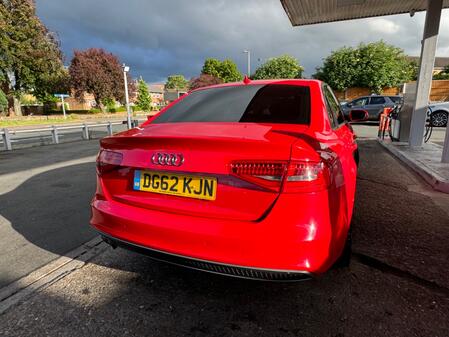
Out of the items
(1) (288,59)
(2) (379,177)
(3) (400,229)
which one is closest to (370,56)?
(1) (288,59)

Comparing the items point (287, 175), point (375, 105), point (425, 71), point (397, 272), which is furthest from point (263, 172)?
point (375, 105)

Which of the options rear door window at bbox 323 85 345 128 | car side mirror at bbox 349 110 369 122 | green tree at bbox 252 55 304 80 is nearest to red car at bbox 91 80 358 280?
rear door window at bbox 323 85 345 128

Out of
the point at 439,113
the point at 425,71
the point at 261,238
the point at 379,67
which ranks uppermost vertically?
the point at 379,67

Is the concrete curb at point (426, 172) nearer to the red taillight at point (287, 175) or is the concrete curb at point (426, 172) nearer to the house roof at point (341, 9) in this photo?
the red taillight at point (287, 175)

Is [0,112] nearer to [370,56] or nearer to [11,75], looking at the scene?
[11,75]

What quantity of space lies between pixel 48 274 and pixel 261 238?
6.66ft

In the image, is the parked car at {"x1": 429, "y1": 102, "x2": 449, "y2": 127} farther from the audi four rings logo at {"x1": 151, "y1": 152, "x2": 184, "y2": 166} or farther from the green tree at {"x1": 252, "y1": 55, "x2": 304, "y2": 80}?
the green tree at {"x1": 252, "y1": 55, "x2": 304, "y2": 80}

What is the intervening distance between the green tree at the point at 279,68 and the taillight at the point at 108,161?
6188cm

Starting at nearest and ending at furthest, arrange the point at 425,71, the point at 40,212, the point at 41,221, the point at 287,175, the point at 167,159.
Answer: the point at 287,175 < the point at 167,159 < the point at 41,221 < the point at 40,212 < the point at 425,71

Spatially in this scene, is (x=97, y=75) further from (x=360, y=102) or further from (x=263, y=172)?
(x=263, y=172)

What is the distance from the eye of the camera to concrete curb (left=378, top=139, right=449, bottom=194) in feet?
16.3

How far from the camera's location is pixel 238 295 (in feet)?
7.67

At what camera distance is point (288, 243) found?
1713mm

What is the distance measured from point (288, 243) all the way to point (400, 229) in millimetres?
2457
